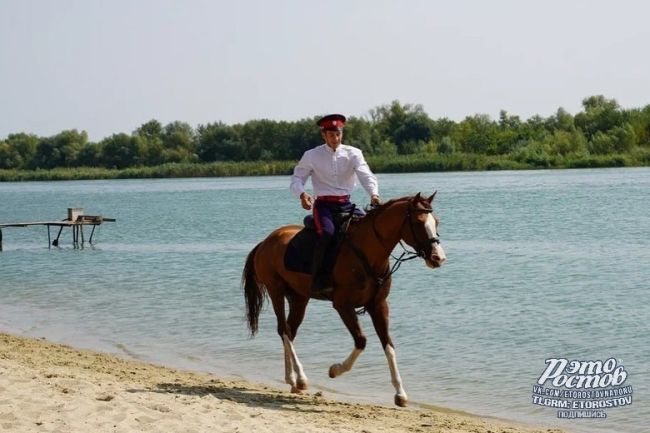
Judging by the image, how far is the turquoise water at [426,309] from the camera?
11914mm

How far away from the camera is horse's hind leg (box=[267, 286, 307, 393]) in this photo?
1023 cm

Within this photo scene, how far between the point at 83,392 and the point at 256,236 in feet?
93.2

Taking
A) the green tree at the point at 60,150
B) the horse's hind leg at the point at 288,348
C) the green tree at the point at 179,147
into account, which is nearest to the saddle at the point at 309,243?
the horse's hind leg at the point at 288,348

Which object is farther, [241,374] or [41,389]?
[241,374]

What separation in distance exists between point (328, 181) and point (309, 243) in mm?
641

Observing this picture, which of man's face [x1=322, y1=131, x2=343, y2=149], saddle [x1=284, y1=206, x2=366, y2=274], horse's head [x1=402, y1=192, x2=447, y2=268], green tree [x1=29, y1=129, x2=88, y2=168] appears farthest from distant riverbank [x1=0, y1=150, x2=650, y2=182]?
horse's head [x1=402, y1=192, x2=447, y2=268]

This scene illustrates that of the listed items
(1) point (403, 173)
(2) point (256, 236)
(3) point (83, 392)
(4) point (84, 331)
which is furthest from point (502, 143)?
(3) point (83, 392)

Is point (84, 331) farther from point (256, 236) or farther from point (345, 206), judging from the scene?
point (256, 236)

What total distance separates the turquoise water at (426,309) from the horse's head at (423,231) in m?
2.31

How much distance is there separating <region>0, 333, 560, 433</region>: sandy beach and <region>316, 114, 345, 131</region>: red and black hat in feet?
8.69

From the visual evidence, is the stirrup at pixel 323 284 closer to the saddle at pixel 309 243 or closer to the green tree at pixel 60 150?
the saddle at pixel 309 243

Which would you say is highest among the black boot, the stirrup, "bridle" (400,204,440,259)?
"bridle" (400,204,440,259)

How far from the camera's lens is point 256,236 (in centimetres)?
3716

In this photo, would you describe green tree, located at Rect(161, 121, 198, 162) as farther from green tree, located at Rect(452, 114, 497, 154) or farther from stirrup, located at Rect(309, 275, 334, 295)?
stirrup, located at Rect(309, 275, 334, 295)
